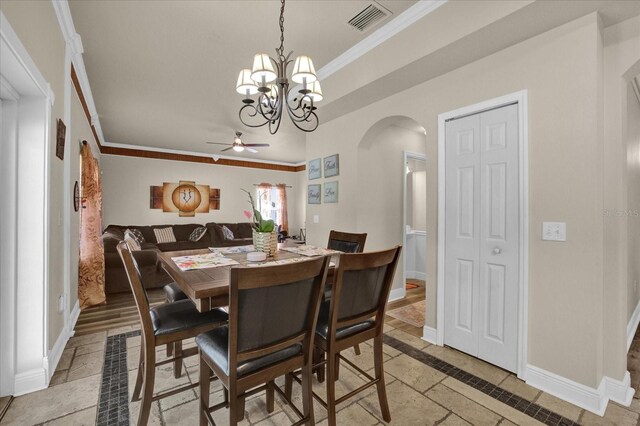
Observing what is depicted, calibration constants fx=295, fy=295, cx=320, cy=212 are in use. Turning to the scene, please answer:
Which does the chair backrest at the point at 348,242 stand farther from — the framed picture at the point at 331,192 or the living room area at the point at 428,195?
the framed picture at the point at 331,192

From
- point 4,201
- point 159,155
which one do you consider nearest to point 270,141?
point 159,155

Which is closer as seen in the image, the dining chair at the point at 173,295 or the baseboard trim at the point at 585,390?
the baseboard trim at the point at 585,390

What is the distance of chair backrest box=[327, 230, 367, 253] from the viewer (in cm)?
247

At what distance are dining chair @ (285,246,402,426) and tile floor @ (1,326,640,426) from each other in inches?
10.5

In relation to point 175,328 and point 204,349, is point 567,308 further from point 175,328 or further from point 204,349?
point 175,328

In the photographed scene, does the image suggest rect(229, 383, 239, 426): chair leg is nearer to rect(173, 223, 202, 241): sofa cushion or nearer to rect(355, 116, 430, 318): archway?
rect(355, 116, 430, 318): archway

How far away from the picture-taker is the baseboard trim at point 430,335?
8.60 ft

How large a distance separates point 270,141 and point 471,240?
4.55 meters

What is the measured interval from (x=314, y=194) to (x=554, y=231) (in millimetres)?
2776

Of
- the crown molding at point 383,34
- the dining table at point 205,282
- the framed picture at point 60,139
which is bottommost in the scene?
the dining table at point 205,282

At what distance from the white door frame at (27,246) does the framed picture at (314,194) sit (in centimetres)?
279

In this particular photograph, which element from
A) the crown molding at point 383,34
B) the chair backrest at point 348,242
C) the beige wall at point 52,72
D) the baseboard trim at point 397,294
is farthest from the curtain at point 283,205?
the beige wall at point 52,72

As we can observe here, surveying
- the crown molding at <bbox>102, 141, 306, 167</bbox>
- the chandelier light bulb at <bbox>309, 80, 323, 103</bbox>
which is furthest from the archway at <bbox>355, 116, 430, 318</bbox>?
the crown molding at <bbox>102, 141, 306, 167</bbox>

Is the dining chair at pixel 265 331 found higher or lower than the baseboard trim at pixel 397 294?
higher
